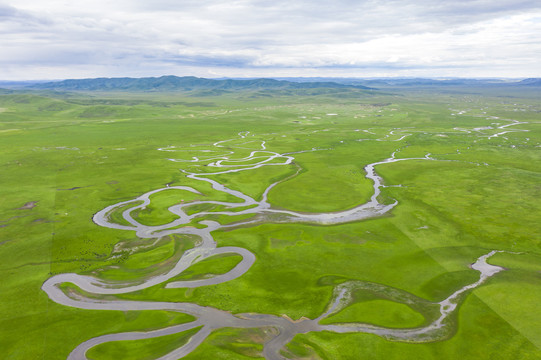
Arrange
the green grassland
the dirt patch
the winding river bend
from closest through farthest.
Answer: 1. the green grassland
2. the winding river bend
3. the dirt patch

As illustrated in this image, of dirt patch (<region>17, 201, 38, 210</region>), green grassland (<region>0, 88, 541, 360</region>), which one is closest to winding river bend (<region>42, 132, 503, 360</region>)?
green grassland (<region>0, 88, 541, 360</region>)

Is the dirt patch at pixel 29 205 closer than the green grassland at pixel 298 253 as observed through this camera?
No

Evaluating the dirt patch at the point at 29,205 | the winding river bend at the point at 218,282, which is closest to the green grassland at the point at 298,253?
the dirt patch at the point at 29,205

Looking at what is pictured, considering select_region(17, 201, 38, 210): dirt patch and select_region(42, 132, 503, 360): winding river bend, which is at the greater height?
select_region(17, 201, 38, 210): dirt patch

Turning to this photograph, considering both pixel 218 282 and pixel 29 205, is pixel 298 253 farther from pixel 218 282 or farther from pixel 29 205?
pixel 29 205

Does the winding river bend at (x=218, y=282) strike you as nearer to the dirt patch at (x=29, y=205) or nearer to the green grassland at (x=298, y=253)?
the green grassland at (x=298, y=253)

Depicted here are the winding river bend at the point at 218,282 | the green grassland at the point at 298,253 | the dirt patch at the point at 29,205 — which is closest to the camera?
the green grassland at the point at 298,253

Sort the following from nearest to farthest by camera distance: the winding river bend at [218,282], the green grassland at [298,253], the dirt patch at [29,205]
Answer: the green grassland at [298,253], the winding river bend at [218,282], the dirt patch at [29,205]

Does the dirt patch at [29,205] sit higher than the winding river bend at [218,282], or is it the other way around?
the dirt patch at [29,205]

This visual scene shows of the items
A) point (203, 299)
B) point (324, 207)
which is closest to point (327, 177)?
point (324, 207)

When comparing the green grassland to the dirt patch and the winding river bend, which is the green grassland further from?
the winding river bend

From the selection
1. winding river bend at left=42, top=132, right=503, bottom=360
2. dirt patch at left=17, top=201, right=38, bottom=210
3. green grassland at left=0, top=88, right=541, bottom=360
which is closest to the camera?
green grassland at left=0, top=88, right=541, bottom=360
